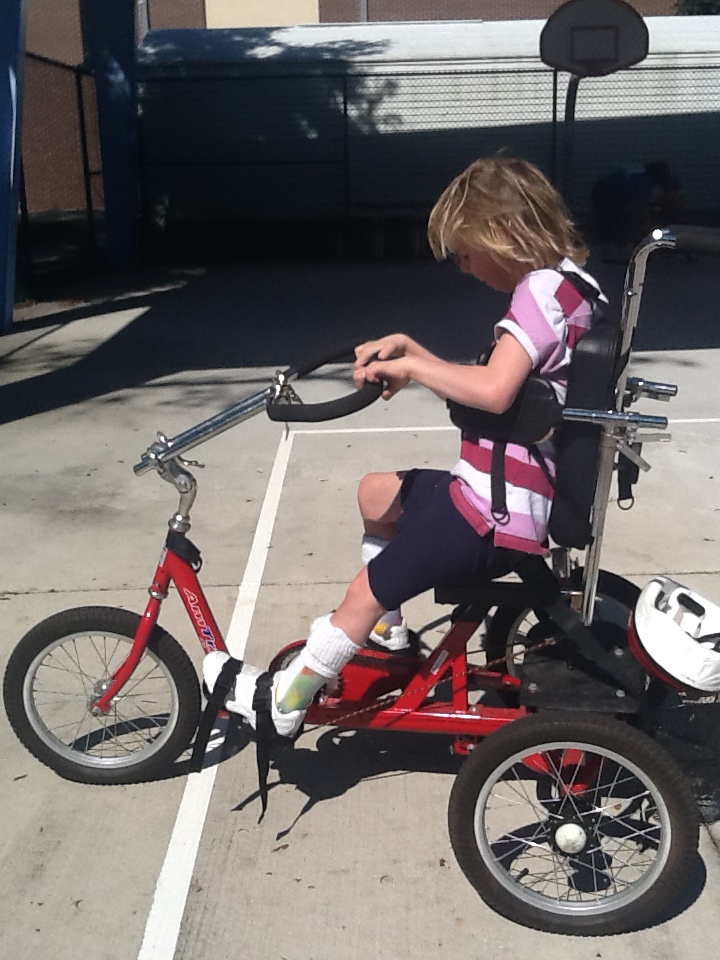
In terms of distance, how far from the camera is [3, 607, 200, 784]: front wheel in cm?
316

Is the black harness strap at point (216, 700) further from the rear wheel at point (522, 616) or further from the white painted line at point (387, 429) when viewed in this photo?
the white painted line at point (387, 429)

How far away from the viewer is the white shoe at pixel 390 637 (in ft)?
10.9

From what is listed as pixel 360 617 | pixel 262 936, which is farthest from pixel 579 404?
pixel 262 936

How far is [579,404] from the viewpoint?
2.67 m

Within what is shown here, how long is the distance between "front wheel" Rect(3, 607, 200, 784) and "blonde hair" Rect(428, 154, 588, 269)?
139 centimetres

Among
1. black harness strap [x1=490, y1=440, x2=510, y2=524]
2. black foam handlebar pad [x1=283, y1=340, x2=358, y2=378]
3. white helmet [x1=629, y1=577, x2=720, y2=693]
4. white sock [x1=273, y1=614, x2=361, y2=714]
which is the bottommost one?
white sock [x1=273, y1=614, x2=361, y2=714]

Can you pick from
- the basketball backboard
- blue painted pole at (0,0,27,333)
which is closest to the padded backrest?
blue painted pole at (0,0,27,333)

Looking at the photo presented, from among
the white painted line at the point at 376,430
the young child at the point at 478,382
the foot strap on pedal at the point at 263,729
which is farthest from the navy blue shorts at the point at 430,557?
the white painted line at the point at 376,430

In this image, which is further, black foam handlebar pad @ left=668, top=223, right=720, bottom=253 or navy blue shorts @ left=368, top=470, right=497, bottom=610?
navy blue shorts @ left=368, top=470, right=497, bottom=610

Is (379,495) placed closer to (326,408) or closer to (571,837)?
(326,408)

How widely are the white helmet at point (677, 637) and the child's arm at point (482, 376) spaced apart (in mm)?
673

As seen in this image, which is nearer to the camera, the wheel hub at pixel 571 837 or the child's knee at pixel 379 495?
the wheel hub at pixel 571 837

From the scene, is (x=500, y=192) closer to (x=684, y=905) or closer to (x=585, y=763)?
(x=585, y=763)

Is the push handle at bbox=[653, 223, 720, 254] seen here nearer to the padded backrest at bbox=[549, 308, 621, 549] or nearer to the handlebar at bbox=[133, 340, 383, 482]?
the padded backrest at bbox=[549, 308, 621, 549]
